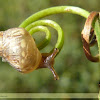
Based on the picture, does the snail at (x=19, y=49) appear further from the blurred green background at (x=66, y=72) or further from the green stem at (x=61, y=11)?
the blurred green background at (x=66, y=72)

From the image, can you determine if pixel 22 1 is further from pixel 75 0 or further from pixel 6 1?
pixel 75 0

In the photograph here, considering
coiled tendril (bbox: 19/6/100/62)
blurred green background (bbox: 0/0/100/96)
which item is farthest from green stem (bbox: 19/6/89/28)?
blurred green background (bbox: 0/0/100/96)

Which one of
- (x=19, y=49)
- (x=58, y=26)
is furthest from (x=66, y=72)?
(x=19, y=49)

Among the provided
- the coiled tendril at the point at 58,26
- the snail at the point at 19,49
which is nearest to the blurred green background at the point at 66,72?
the coiled tendril at the point at 58,26

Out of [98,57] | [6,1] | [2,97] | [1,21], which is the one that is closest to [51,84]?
[2,97]

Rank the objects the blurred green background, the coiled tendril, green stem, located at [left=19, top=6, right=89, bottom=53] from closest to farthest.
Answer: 1. the coiled tendril
2. green stem, located at [left=19, top=6, right=89, bottom=53]
3. the blurred green background

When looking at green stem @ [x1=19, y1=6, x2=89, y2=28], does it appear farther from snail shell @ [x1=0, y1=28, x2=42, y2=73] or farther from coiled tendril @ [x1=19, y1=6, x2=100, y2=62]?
snail shell @ [x1=0, y1=28, x2=42, y2=73]

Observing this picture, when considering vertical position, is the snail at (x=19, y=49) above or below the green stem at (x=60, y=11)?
below

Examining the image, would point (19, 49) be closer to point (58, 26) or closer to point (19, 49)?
point (19, 49)
